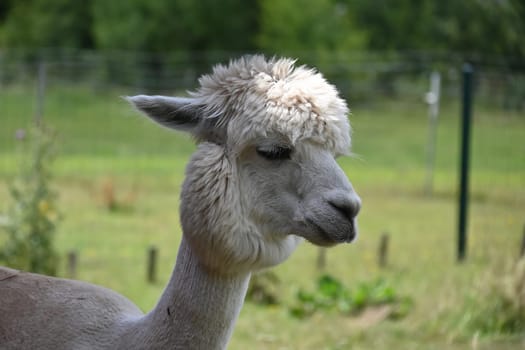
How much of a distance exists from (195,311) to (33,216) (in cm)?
511

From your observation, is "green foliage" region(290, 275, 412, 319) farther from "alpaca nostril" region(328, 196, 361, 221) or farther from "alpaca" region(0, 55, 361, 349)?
"alpaca nostril" region(328, 196, 361, 221)

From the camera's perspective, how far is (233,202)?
3133 millimetres

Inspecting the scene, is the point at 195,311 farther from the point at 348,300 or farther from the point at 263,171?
the point at 348,300

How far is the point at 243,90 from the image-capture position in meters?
3.26

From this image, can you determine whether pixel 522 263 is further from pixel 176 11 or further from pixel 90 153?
pixel 176 11

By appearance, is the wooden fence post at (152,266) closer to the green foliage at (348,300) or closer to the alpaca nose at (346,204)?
the green foliage at (348,300)

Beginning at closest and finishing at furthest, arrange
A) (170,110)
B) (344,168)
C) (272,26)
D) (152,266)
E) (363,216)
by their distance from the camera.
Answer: (170,110)
(152,266)
(363,216)
(344,168)
(272,26)

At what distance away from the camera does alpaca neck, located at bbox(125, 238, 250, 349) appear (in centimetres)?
317

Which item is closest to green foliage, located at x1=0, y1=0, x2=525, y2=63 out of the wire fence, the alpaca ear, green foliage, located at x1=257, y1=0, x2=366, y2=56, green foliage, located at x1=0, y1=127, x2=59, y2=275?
green foliage, located at x1=257, y1=0, x2=366, y2=56

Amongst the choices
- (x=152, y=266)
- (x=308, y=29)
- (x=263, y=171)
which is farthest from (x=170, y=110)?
A: (x=308, y=29)

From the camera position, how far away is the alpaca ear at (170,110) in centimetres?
325

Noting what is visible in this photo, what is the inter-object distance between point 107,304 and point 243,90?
99cm

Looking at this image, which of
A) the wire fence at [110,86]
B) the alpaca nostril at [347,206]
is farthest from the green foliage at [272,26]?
the alpaca nostril at [347,206]

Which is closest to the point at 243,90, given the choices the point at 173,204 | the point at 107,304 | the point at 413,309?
the point at 107,304
